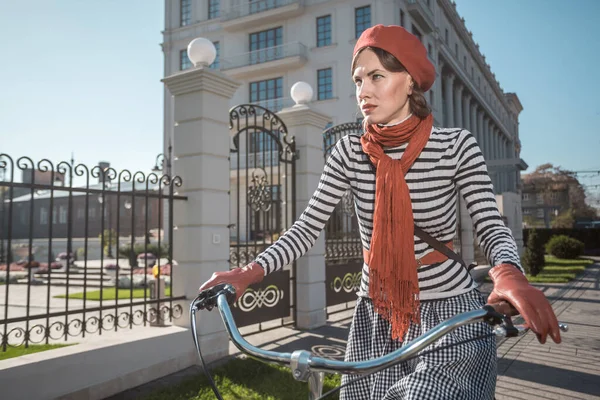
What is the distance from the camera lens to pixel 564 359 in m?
5.41

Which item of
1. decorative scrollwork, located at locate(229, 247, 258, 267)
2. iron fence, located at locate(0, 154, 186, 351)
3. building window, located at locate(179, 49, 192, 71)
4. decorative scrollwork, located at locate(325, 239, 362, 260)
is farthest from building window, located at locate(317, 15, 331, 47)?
decorative scrollwork, located at locate(229, 247, 258, 267)

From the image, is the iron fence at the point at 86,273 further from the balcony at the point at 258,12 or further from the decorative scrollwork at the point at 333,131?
the balcony at the point at 258,12

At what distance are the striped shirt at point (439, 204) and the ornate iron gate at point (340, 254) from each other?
6.43 m

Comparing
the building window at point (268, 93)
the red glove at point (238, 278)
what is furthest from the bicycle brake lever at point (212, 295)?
the building window at point (268, 93)

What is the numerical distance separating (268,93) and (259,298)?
70.7 ft

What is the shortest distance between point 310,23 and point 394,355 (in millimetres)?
26265

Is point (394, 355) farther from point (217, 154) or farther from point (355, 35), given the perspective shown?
point (355, 35)

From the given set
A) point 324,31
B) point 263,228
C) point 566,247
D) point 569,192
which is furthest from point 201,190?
point 569,192

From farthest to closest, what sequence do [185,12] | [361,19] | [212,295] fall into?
[185,12]
[361,19]
[212,295]

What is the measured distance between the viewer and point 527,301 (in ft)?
3.52

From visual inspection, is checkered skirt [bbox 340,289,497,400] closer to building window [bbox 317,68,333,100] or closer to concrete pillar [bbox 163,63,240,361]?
concrete pillar [bbox 163,63,240,361]

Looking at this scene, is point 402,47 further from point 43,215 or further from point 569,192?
point 569,192

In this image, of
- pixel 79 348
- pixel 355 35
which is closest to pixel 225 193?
pixel 79 348

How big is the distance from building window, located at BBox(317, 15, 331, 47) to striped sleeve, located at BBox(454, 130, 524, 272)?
24.4m
